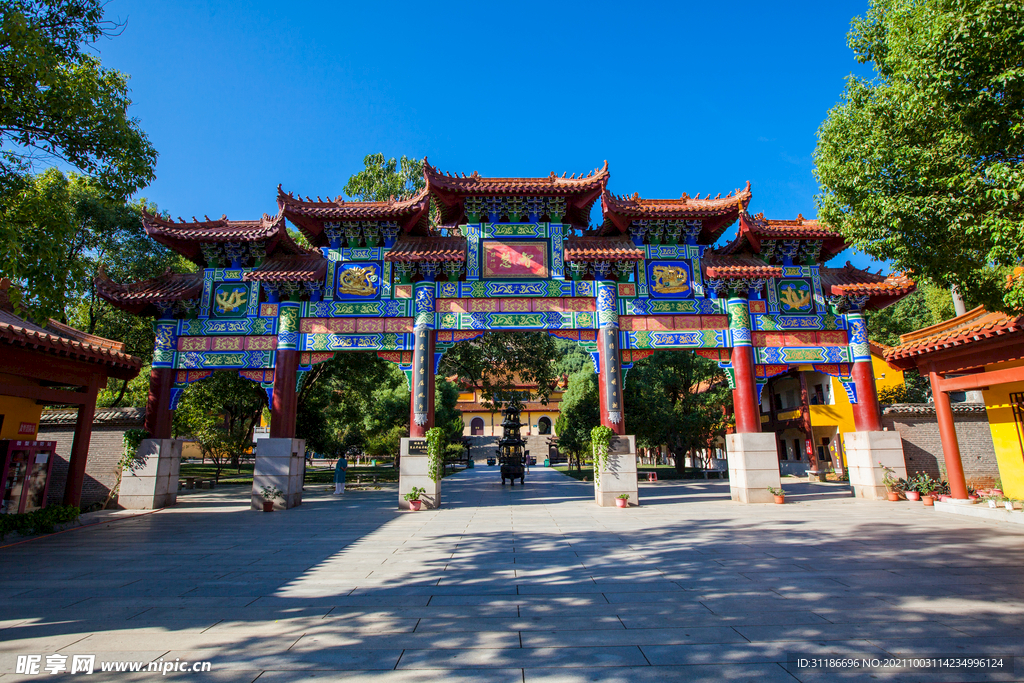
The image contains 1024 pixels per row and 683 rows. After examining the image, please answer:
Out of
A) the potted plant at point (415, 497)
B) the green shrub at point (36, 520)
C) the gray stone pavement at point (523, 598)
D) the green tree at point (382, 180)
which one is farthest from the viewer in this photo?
the green tree at point (382, 180)

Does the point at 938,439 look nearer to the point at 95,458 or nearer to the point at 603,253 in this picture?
the point at 603,253

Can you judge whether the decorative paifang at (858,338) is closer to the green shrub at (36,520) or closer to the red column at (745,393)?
the red column at (745,393)

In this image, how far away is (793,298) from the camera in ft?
48.8

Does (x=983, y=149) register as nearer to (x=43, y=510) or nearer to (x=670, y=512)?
(x=670, y=512)

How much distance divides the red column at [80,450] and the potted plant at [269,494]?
148 inches

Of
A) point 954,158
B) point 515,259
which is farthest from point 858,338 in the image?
point 515,259

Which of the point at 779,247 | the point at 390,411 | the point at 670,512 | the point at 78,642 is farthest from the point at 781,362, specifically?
the point at 390,411

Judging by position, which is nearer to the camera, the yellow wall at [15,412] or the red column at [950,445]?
the yellow wall at [15,412]

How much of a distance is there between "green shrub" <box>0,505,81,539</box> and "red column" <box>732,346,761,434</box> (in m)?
15.8

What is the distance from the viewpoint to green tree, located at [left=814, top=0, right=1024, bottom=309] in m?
6.51

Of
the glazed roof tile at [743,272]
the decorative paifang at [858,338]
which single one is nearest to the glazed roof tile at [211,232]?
the glazed roof tile at [743,272]

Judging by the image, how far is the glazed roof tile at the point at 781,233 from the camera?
1470 centimetres

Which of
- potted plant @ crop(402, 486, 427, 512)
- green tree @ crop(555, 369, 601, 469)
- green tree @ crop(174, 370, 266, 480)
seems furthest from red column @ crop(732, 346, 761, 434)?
green tree @ crop(174, 370, 266, 480)

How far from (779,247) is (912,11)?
7273 millimetres
